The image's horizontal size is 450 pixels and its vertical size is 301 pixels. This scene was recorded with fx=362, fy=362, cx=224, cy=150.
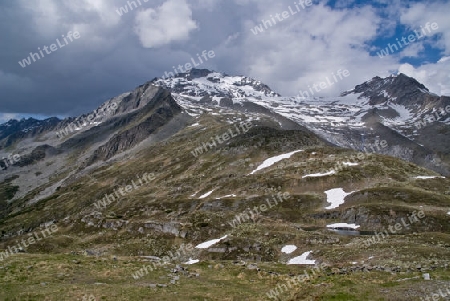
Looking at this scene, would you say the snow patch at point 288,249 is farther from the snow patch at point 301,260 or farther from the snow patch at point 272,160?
the snow patch at point 272,160

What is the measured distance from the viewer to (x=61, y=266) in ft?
118

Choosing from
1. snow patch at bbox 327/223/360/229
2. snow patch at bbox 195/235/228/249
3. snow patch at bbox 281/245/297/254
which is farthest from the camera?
snow patch at bbox 327/223/360/229

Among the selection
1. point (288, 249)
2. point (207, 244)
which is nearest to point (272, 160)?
point (207, 244)

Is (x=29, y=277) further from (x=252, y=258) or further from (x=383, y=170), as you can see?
(x=383, y=170)

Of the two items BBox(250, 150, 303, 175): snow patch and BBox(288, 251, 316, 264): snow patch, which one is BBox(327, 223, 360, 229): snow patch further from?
BBox(250, 150, 303, 175): snow patch

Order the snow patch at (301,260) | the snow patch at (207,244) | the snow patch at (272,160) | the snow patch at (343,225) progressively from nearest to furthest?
the snow patch at (301,260) → the snow patch at (207,244) → the snow patch at (343,225) → the snow patch at (272,160)

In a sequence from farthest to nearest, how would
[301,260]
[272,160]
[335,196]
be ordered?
[272,160] → [335,196] → [301,260]

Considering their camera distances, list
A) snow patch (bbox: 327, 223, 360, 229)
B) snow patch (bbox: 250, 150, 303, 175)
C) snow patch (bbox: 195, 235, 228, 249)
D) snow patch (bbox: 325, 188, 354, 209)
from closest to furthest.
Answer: snow patch (bbox: 195, 235, 228, 249)
snow patch (bbox: 327, 223, 360, 229)
snow patch (bbox: 325, 188, 354, 209)
snow patch (bbox: 250, 150, 303, 175)

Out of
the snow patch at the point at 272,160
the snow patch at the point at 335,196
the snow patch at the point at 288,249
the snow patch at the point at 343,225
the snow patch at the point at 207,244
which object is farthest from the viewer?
the snow patch at the point at 272,160

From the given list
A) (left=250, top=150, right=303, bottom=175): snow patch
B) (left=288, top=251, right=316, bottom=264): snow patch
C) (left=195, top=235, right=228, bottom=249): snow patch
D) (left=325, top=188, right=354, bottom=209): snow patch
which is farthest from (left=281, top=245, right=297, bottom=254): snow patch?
(left=250, top=150, right=303, bottom=175): snow patch

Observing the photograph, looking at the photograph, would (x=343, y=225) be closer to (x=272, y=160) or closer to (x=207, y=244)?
(x=207, y=244)

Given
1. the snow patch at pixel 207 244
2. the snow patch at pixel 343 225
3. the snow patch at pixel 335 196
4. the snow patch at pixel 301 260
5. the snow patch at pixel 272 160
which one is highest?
the snow patch at pixel 207 244

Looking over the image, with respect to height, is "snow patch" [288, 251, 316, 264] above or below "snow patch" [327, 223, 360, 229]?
above

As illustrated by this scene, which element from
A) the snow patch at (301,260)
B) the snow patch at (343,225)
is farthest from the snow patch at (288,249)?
the snow patch at (343,225)
